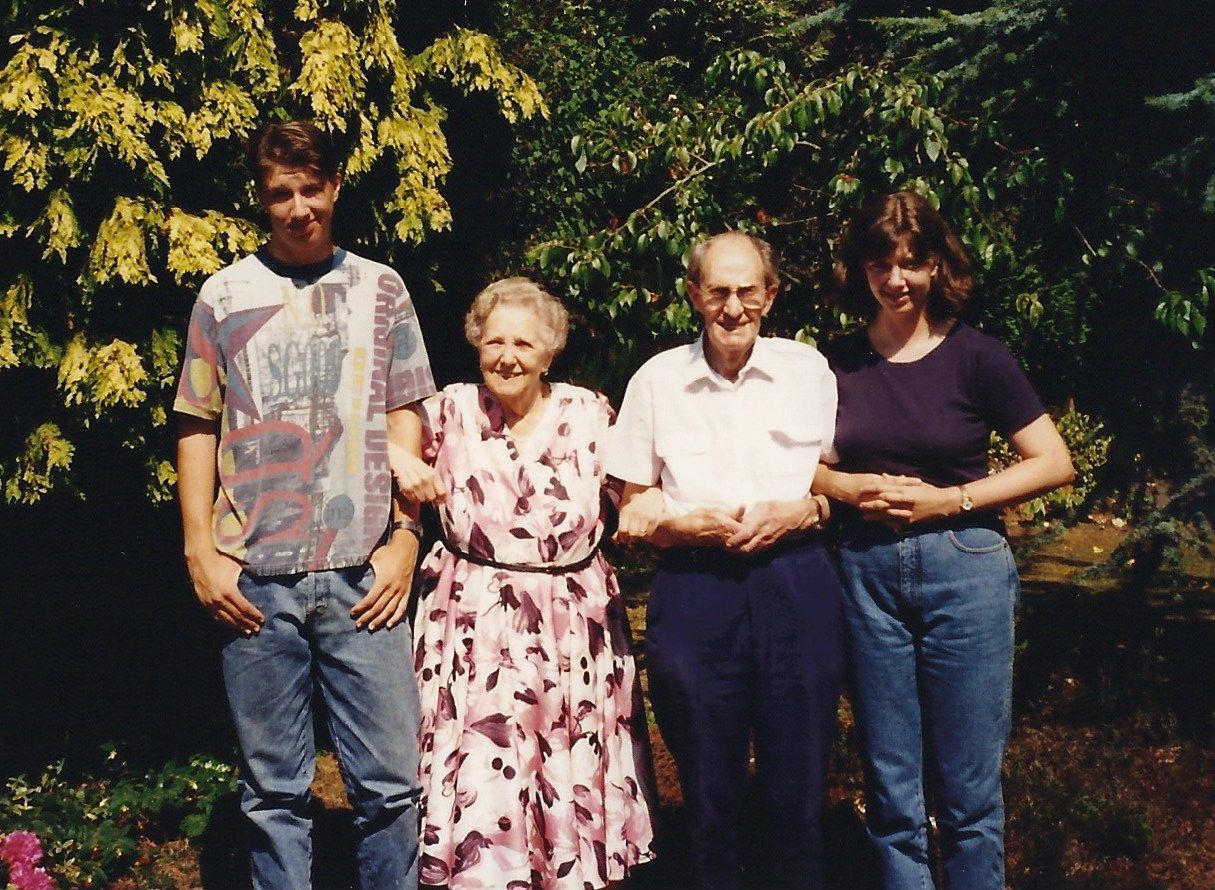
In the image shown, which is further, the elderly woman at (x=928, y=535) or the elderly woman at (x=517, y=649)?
the elderly woman at (x=517, y=649)

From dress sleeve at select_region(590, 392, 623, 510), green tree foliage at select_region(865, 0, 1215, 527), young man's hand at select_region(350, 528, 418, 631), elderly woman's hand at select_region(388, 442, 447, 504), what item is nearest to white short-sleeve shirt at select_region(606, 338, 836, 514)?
dress sleeve at select_region(590, 392, 623, 510)

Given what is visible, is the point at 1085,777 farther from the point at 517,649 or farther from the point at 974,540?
the point at 517,649

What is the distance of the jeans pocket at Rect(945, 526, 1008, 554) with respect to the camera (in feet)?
9.00

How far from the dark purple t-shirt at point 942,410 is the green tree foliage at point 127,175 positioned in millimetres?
2528

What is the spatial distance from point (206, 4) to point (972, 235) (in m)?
2.85

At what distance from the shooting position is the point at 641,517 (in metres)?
2.80

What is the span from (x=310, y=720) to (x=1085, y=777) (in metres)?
3.19

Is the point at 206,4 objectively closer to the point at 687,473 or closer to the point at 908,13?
the point at 687,473

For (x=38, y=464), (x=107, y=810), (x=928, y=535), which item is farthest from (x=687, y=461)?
(x=107, y=810)

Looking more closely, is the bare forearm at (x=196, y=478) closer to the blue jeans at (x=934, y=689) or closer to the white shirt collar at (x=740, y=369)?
the white shirt collar at (x=740, y=369)

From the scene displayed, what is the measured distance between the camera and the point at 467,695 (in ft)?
10.1

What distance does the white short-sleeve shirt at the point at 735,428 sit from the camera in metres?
2.83

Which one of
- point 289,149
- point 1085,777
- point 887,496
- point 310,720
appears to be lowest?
point 1085,777

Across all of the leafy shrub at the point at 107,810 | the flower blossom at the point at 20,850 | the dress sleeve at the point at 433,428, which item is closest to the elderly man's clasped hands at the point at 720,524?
the dress sleeve at the point at 433,428
